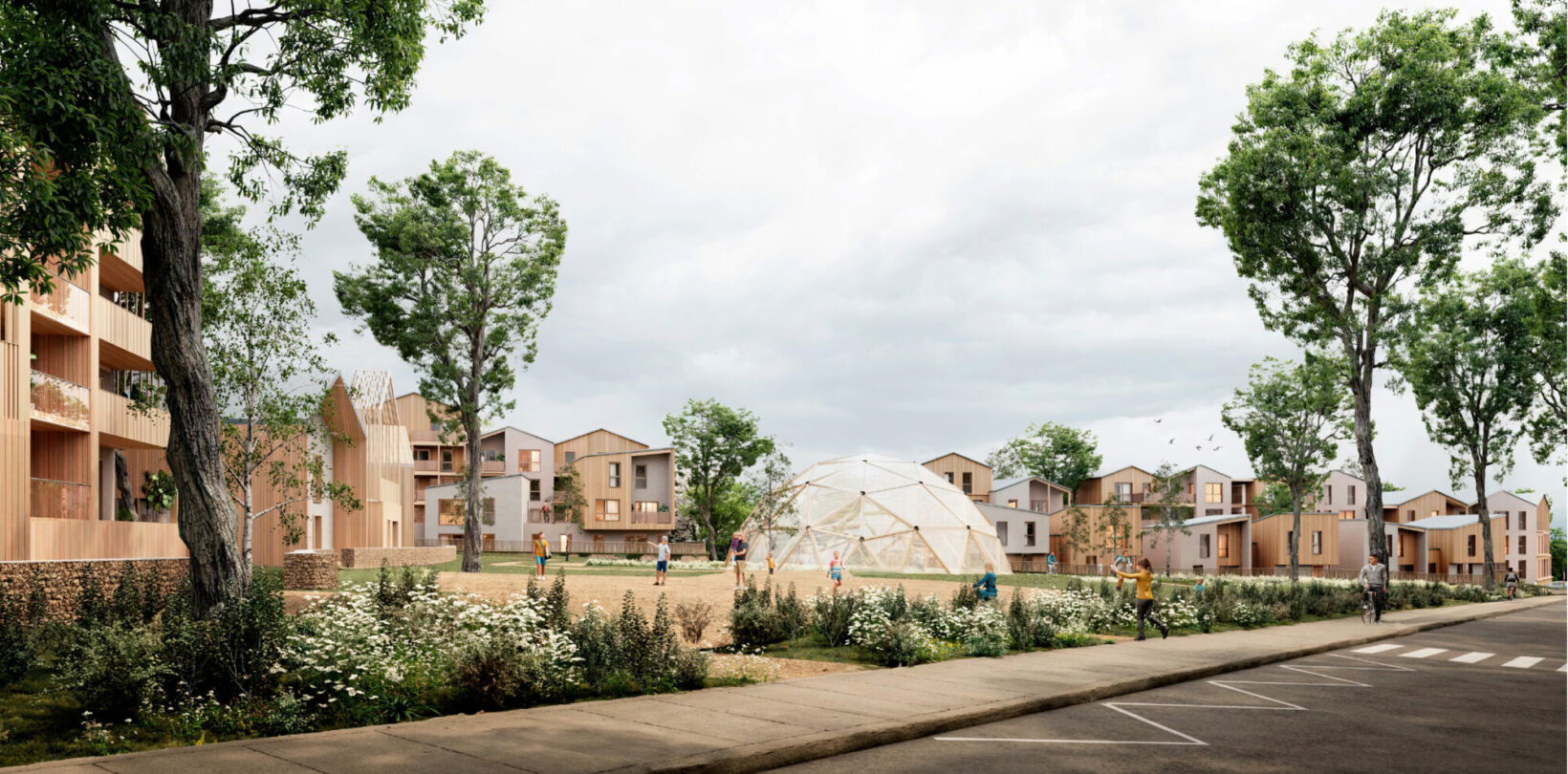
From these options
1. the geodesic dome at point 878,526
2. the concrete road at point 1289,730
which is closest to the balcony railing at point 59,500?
the concrete road at point 1289,730

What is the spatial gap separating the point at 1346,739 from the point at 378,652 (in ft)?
30.8

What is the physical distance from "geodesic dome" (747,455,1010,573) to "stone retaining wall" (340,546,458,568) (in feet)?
51.3

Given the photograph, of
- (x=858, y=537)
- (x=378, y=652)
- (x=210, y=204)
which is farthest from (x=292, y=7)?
(x=858, y=537)

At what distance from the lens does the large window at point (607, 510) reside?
269 feet

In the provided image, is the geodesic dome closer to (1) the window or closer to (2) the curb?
(2) the curb

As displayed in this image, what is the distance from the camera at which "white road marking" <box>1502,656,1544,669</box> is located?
18.5m

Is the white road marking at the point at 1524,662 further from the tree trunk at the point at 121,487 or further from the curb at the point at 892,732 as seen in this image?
the tree trunk at the point at 121,487

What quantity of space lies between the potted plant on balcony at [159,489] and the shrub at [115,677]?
24.3m

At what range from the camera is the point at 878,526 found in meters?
52.6

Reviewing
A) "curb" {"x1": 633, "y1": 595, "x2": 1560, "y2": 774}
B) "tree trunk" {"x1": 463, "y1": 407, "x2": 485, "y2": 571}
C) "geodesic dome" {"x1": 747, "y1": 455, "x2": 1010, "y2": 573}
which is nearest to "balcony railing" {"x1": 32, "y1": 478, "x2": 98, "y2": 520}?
"tree trunk" {"x1": 463, "y1": 407, "x2": 485, "y2": 571}

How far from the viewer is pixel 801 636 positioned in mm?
18109

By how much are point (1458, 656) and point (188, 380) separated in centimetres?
2190

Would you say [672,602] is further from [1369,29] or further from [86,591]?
[1369,29]

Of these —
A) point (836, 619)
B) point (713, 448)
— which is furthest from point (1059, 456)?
point (836, 619)
